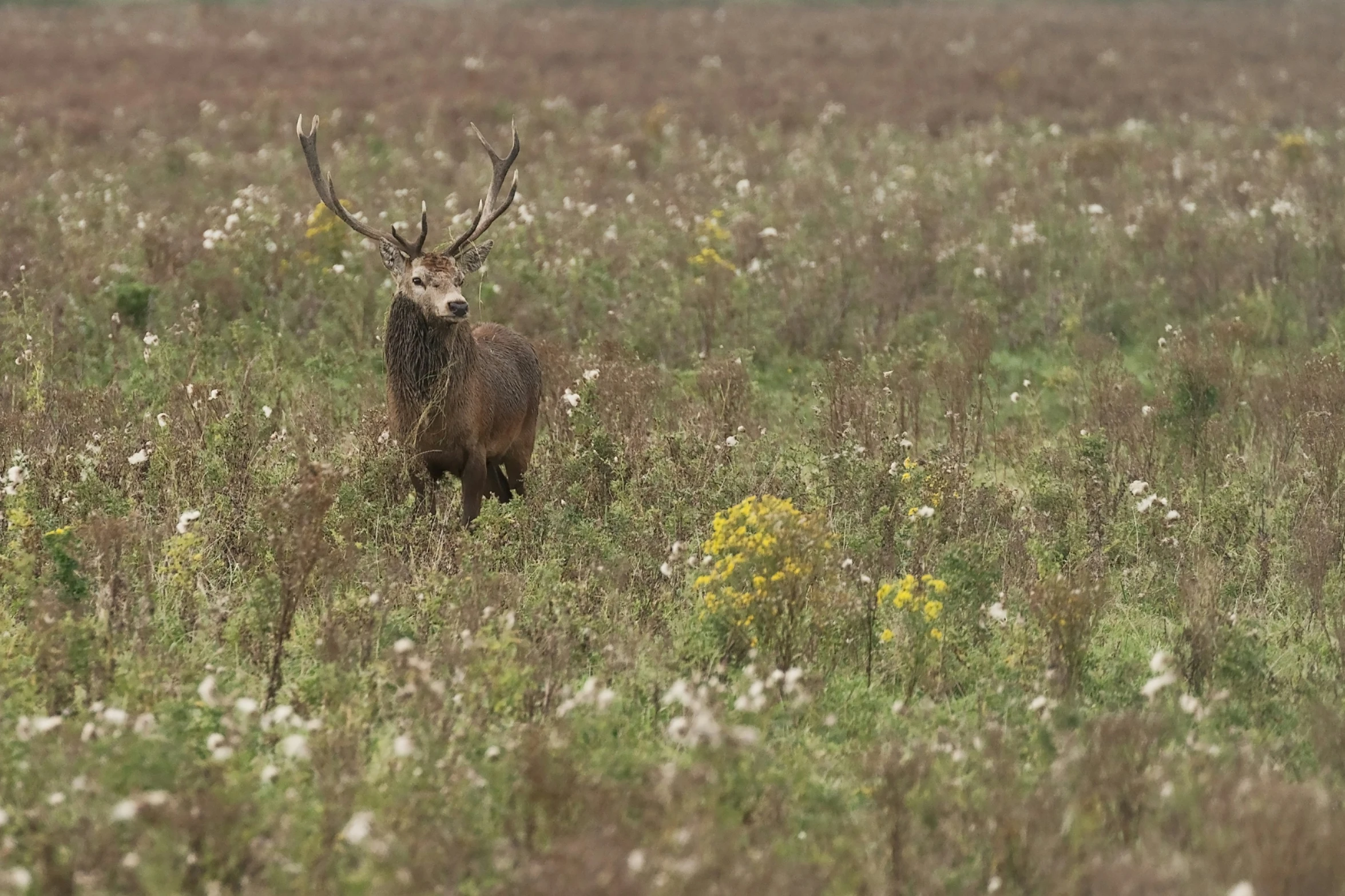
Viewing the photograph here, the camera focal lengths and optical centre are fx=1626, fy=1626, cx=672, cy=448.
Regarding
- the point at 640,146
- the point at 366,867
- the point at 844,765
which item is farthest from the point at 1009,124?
the point at 366,867

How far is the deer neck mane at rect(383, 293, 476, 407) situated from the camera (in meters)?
8.04

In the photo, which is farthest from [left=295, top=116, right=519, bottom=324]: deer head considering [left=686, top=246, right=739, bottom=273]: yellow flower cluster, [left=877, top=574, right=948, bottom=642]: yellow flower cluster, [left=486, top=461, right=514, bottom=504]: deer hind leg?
[left=686, top=246, right=739, bottom=273]: yellow flower cluster

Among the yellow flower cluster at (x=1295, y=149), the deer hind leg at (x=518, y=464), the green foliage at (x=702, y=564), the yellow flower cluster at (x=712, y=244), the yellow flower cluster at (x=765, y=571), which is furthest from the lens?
the yellow flower cluster at (x=1295, y=149)

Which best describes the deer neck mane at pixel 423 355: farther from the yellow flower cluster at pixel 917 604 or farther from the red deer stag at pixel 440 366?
the yellow flower cluster at pixel 917 604

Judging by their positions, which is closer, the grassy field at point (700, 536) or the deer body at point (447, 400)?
the grassy field at point (700, 536)

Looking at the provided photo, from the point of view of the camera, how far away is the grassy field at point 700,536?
4.51m

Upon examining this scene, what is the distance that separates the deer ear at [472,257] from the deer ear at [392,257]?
0.28m

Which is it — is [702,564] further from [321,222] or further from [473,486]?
[321,222]

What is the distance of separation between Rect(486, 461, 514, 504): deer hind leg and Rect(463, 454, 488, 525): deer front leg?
1.38 feet

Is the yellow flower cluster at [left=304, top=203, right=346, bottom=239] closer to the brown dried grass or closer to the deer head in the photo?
the deer head

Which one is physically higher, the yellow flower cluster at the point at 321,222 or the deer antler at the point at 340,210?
the deer antler at the point at 340,210

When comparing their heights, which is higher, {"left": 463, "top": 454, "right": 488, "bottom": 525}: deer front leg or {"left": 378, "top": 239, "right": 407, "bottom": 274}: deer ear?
{"left": 378, "top": 239, "right": 407, "bottom": 274}: deer ear

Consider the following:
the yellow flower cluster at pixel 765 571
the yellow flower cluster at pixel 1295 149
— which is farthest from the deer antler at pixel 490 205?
the yellow flower cluster at pixel 1295 149

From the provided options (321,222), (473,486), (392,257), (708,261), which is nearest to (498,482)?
(473,486)
